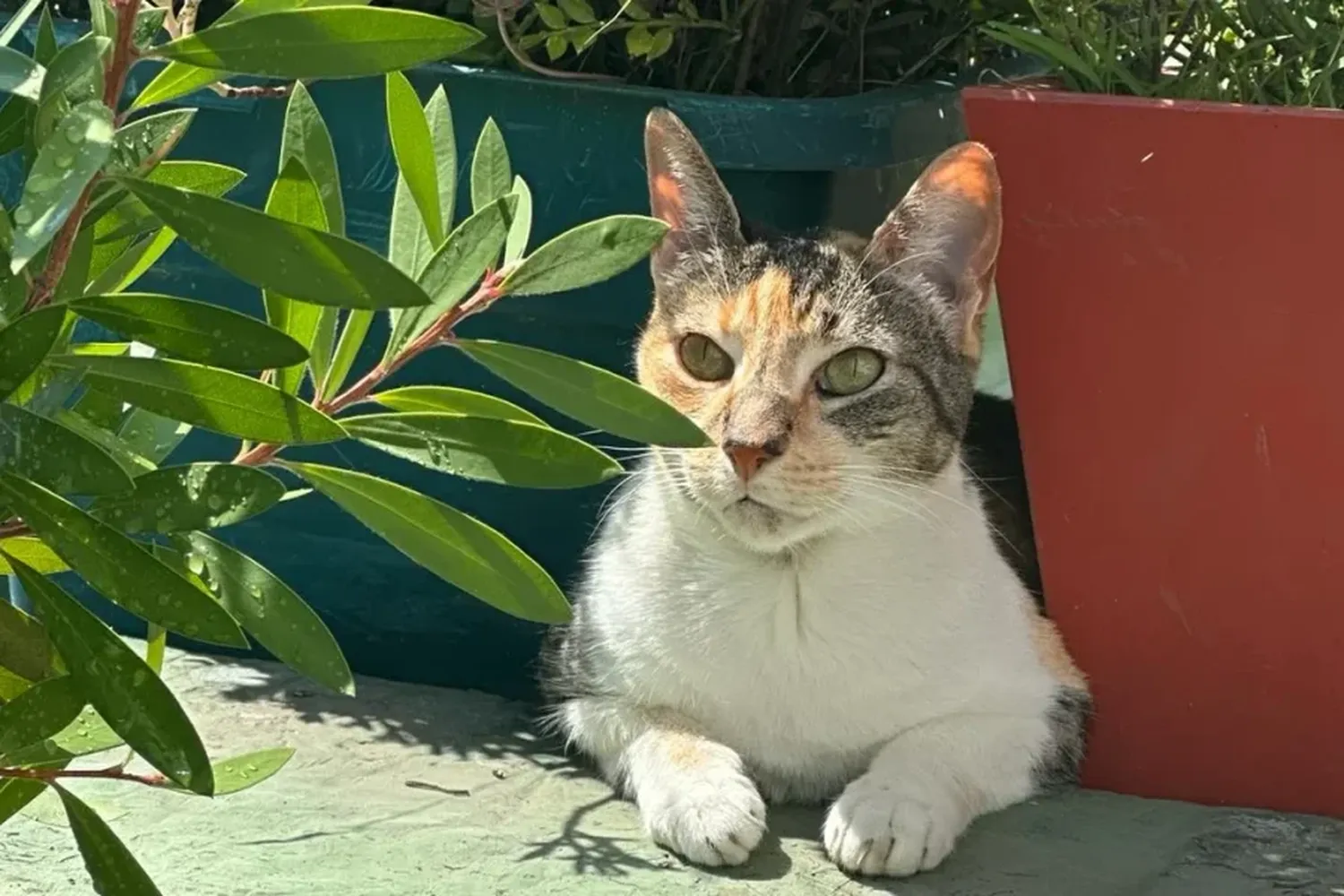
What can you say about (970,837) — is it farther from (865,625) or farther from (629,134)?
(629,134)

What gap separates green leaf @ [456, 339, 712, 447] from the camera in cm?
86

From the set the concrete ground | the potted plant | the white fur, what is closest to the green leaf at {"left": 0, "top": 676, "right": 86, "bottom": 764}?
the concrete ground

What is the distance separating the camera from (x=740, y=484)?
5.42 feet

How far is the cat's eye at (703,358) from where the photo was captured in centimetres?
178

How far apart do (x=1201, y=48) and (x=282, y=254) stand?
1.43 m

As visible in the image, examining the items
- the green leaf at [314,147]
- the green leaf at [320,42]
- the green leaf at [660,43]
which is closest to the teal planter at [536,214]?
the green leaf at [660,43]

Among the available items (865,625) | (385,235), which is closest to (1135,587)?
(865,625)

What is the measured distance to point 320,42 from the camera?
72 cm

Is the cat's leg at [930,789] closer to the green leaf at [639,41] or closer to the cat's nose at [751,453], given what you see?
the cat's nose at [751,453]

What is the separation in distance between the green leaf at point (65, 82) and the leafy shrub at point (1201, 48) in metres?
1.33

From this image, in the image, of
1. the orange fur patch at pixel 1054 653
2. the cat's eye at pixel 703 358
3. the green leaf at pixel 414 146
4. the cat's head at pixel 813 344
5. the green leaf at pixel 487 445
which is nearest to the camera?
the green leaf at pixel 487 445

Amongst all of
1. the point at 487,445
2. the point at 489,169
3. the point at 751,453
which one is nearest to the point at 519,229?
the point at 489,169

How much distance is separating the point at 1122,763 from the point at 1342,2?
90 centimetres

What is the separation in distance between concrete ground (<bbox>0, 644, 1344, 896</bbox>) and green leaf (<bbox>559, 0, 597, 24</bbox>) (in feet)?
2.72
